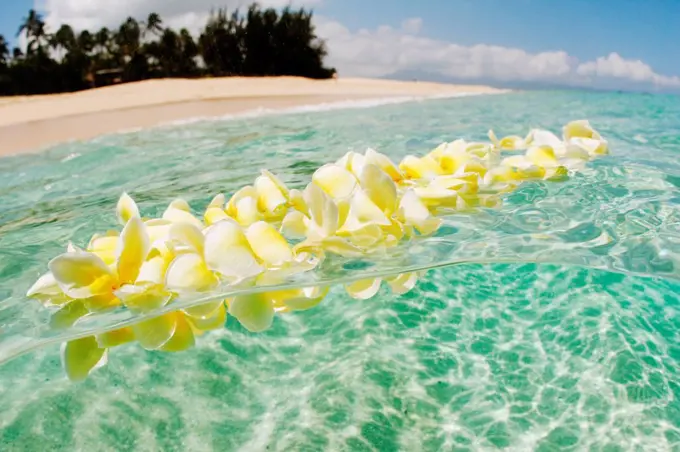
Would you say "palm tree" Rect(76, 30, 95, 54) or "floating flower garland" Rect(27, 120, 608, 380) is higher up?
"palm tree" Rect(76, 30, 95, 54)

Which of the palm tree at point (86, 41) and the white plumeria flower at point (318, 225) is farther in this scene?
the palm tree at point (86, 41)

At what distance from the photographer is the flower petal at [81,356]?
141 centimetres

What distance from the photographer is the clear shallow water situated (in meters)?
1.75

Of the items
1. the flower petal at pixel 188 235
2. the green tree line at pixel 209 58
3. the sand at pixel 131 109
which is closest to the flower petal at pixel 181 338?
the flower petal at pixel 188 235

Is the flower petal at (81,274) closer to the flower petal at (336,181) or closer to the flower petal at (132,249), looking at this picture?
the flower petal at (132,249)

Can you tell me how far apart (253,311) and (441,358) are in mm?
983

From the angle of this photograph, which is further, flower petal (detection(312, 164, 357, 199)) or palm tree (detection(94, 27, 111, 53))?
palm tree (detection(94, 27, 111, 53))

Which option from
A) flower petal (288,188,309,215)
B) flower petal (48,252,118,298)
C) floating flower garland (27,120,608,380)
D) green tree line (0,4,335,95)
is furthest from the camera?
green tree line (0,4,335,95)

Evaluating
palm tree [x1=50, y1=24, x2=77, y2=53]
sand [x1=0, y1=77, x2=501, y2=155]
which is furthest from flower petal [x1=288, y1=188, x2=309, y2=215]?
palm tree [x1=50, y1=24, x2=77, y2=53]

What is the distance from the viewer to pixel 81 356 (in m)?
1.45

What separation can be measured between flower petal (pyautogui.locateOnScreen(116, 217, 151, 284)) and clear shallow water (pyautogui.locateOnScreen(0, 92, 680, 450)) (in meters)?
0.16

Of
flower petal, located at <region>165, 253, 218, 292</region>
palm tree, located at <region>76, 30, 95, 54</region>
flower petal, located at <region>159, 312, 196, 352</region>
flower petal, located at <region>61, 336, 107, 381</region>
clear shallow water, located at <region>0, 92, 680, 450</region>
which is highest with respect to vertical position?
palm tree, located at <region>76, 30, 95, 54</region>

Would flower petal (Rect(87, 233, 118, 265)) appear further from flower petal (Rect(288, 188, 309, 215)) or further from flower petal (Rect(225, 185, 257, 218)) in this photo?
flower petal (Rect(288, 188, 309, 215))

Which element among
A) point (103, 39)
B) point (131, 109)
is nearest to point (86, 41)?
point (103, 39)
